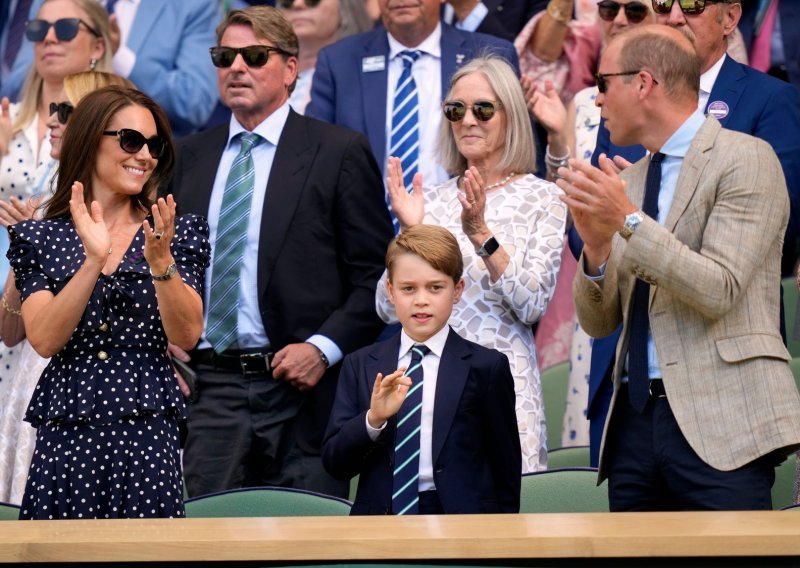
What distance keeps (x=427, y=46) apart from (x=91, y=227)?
7.85 ft

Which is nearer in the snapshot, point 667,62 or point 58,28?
point 667,62

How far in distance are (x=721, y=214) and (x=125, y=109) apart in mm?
1835

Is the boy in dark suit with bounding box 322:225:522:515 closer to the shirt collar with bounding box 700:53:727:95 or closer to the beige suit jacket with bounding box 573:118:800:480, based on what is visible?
the beige suit jacket with bounding box 573:118:800:480

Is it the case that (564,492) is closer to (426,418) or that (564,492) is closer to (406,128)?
(426,418)

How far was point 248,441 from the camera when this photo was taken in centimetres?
502

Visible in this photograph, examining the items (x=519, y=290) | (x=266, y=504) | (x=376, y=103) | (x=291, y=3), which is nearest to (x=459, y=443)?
(x=266, y=504)

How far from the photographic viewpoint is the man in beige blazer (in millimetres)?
3561

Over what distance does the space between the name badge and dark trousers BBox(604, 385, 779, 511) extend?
2494 mm

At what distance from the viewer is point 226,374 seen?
5086 mm

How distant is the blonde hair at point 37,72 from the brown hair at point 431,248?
7.69 feet

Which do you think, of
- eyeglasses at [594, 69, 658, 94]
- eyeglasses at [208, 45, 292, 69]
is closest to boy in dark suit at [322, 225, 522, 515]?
Result: eyeglasses at [594, 69, 658, 94]

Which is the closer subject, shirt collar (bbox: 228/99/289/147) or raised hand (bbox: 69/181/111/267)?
raised hand (bbox: 69/181/111/267)

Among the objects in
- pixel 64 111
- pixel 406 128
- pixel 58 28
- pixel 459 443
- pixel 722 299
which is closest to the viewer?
pixel 722 299

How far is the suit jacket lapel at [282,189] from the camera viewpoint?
5.12 meters
